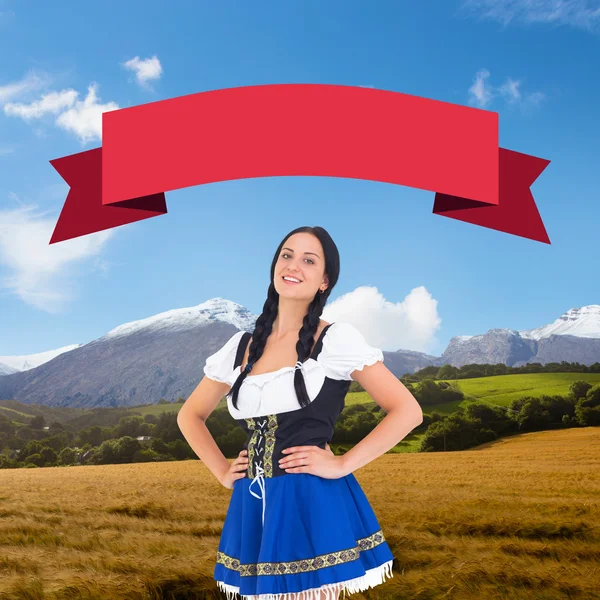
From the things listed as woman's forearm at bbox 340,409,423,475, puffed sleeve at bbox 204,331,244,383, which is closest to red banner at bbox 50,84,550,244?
puffed sleeve at bbox 204,331,244,383

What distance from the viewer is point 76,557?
5297 mm

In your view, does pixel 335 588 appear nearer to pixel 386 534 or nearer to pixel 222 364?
pixel 222 364

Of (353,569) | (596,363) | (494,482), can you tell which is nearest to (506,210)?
(353,569)

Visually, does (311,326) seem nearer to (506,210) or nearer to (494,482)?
(506,210)

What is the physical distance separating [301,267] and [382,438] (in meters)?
0.95

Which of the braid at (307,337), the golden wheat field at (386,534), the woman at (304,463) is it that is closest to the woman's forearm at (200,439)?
the woman at (304,463)

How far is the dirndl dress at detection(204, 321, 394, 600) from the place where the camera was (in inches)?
103

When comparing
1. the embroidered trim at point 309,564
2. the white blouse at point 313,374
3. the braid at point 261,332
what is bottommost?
the embroidered trim at point 309,564

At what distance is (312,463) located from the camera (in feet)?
8.78

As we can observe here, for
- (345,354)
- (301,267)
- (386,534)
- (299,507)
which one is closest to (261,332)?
(301,267)

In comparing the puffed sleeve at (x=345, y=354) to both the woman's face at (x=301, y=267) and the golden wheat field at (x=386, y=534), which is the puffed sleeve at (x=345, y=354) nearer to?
the woman's face at (x=301, y=267)

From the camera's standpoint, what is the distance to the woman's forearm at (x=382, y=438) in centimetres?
273

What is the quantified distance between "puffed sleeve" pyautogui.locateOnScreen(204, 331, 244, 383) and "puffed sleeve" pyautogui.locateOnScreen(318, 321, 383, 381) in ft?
1.86

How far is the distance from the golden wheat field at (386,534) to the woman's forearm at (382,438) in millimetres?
1911
